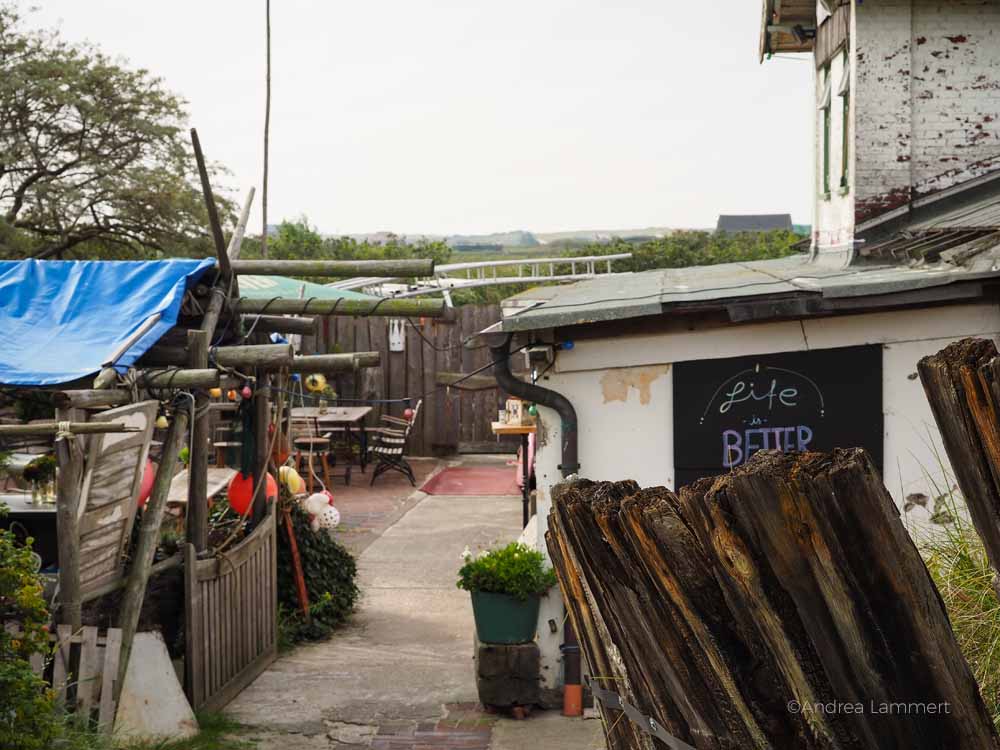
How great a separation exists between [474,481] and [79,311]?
10.8m

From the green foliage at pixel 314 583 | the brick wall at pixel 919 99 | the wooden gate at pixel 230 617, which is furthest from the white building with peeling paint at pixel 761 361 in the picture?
the green foliage at pixel 314 583

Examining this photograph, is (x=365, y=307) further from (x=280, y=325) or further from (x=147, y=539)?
(x=147, y=539)

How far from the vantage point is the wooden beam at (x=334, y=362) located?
8.50 meters

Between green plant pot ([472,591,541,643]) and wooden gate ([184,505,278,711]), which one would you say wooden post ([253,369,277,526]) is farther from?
green plant pot ([472,591,541,643])

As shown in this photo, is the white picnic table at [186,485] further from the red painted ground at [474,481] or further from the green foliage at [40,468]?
the red painted ground at [474,481]

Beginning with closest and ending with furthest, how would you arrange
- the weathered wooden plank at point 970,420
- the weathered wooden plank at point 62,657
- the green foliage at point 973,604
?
1. the weathered wooden plank at point 970,420
2. the green foliage at point 973,604
3. the weathered wooden plank at point 62,657

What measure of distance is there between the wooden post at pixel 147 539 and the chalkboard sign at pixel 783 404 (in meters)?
3.48

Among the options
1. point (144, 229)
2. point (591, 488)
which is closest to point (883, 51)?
point (591, 488)

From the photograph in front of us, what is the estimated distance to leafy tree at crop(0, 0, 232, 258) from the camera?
2311cm

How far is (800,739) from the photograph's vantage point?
88.8 inches

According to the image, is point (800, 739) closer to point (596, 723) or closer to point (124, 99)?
point (596, 723)

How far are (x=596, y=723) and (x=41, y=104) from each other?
789 inches

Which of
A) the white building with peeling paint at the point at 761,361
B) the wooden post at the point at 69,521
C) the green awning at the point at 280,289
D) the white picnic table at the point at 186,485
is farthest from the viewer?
the green awning at the point at 280,289

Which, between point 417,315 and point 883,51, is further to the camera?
point 883,51
